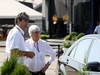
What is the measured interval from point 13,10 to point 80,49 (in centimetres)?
2205

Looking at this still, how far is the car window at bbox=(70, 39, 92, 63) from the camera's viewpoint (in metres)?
7.40

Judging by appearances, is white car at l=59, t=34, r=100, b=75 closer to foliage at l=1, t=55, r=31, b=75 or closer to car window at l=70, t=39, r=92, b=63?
car window at l=70, t=39, r=92, b=63

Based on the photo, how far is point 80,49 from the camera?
7758 millimetres

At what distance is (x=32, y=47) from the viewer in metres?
7.63

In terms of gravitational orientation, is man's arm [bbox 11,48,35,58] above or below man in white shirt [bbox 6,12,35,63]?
Result: below

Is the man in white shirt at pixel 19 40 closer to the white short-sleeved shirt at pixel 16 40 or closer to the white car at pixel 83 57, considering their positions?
the white short-sleeved shirt at pixel 16 40

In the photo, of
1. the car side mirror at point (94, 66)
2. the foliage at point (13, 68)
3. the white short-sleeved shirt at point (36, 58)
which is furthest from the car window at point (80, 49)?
the foliage at point (13, 68)

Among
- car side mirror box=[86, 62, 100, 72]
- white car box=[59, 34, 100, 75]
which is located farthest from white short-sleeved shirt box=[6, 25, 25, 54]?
car side mirror box=[86, 62, 100, 72]

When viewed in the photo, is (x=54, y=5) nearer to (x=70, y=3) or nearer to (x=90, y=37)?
(x=70, y=3)

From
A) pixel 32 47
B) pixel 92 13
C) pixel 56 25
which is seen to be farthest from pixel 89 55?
pixel 56 25

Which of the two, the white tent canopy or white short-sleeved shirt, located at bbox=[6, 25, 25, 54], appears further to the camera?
the white tent canopy

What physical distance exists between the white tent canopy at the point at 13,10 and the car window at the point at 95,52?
2147cm

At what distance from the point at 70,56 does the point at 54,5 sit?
33.6 metres

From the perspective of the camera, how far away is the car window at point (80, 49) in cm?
740
